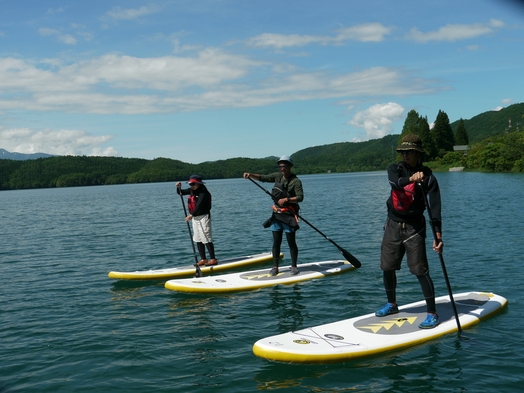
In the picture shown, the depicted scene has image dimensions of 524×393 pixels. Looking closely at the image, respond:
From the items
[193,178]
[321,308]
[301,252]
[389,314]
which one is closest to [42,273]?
[193,178]

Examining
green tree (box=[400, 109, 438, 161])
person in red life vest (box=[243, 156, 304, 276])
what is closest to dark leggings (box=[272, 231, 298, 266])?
person in red life vest (box=[243, 156, 304, 276])

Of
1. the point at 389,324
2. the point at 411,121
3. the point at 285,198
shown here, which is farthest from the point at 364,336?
the point at 411,121

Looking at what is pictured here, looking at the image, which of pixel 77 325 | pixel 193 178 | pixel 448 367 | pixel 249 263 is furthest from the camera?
pixel 249 263

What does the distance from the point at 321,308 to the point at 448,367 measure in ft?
10.7

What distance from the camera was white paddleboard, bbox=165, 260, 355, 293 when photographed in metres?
11.2

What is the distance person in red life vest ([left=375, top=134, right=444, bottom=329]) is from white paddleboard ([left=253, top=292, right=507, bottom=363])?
360 millimetres

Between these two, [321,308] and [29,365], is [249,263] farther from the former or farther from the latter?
[29,365]

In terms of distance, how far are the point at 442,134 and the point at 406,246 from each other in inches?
5850

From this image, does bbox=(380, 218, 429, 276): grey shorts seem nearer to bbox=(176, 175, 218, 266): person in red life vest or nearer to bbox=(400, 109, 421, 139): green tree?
bbox=(176, 175, 218, 266): person in red life vest

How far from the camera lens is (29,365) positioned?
7496mm

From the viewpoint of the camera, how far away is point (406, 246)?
7602 mm

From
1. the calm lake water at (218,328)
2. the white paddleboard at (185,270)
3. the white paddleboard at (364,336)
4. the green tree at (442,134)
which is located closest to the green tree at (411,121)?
the green tree at (442,134)

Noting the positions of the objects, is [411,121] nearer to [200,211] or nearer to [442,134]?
[442,134]

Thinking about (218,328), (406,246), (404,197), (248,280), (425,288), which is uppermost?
(404,197)
